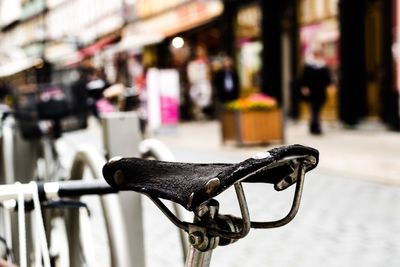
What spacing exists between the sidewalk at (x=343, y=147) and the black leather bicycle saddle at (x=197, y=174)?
277 inches

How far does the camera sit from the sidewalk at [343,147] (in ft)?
32.8

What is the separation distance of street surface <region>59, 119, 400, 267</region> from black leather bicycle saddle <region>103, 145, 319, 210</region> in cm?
114

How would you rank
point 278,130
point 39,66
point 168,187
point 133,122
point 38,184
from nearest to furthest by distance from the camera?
point 168,187 → point 38,184 → point 133,122 → point 39,66 → point 278,130

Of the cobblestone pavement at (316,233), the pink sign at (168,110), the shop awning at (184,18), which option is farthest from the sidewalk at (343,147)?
the shop awning at (184,18)

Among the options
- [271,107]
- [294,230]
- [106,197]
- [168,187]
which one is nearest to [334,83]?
[271,107]

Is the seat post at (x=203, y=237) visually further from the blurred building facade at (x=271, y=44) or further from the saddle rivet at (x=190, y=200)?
the blurred building facade at (x=271, y=44)

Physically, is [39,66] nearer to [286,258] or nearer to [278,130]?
[286,258]

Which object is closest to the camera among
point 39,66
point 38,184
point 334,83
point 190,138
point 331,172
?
point 38,184

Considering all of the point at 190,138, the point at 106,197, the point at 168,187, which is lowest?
the point at 190,138

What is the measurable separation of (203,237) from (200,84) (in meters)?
23.6

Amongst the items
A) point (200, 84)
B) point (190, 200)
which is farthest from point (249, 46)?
point (190, 200)

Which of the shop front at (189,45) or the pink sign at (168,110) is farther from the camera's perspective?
the shop front at (189,45)

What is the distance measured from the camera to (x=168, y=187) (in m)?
1.83

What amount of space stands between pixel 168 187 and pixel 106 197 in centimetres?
128
